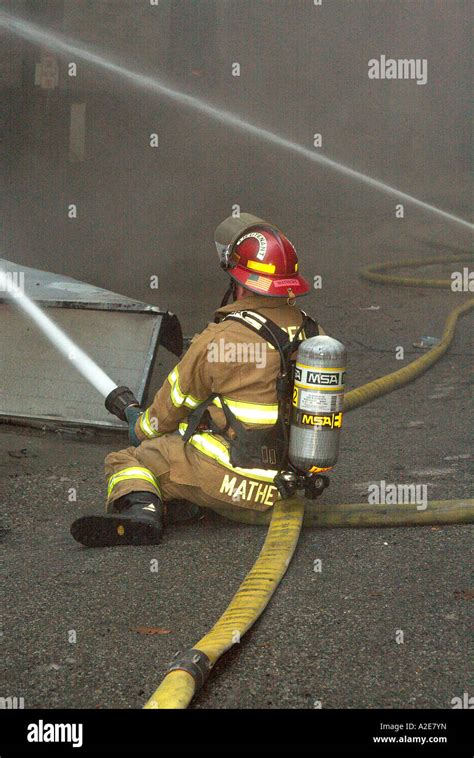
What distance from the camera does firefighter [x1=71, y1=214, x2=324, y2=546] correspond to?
157 inches

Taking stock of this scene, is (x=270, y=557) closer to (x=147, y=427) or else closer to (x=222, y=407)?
(x=222, y=407)

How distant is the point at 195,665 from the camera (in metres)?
2.83

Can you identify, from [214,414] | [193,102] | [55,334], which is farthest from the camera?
[193,102]

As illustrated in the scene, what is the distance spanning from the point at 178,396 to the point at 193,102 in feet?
57.5

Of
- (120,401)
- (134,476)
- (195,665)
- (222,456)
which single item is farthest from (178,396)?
(195,665)

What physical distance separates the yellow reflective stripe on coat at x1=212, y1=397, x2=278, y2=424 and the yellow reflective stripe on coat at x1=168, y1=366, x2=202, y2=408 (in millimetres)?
165

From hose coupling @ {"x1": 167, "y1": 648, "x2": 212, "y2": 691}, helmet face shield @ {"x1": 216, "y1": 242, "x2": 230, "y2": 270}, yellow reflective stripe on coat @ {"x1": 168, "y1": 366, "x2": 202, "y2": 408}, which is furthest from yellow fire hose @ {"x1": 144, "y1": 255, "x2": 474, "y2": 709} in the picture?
helmet face shield @ {"x1": 216, "y1": 242, "x2": 230, "y2": 270}

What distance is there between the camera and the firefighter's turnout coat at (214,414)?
3.99m

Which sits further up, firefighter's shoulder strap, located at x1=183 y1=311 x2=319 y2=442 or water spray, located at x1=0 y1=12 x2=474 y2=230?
water spray, located at x1=0 y1=12 x2=474 y2=230

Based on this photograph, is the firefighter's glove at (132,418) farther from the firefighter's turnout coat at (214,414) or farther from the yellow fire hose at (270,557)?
the yellow fire hose at (270,557)

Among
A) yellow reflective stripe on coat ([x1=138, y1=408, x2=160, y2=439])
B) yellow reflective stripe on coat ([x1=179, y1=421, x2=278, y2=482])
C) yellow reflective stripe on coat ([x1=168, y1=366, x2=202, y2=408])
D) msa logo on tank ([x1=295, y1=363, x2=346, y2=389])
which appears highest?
msa logo on tank ([x1=295, y1=363, x2=346, y2=389])

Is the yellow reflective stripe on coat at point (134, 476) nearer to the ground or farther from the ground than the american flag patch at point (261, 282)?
nearer to the ground

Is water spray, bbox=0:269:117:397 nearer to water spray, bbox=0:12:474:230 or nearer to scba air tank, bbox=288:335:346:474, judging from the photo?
scba air tank, bbox=288:335:346:474

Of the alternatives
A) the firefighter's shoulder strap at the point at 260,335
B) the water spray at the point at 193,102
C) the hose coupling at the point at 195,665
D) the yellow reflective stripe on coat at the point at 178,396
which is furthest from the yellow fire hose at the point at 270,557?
the water spray at the point at 193,102
